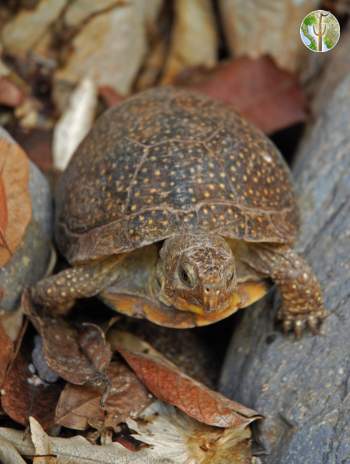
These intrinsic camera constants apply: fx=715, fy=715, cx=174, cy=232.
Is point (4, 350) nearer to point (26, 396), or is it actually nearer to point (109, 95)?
point (26, 396)

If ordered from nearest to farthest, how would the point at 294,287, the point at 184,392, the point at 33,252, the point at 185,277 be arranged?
the point at 185,277, the point at 184,392, the point at 294,287, the point at 33,252

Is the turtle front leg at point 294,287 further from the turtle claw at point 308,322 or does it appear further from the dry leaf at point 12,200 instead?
the dry leaf at point 12,200

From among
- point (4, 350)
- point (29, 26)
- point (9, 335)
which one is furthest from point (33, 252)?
point (29, 26)

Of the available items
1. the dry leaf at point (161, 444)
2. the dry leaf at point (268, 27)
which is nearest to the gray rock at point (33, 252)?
the dry leaf at point (161, 444)

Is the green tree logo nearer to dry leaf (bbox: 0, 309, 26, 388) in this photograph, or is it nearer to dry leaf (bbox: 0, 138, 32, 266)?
dry leaf (bbox: 0, 138, 32, 266)

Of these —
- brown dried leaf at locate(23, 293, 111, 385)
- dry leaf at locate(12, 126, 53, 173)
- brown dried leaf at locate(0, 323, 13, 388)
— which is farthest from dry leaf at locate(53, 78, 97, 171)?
brown dried leaf at locate(0, 323, 13, 388)

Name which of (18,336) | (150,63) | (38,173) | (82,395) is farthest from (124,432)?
(150,63)

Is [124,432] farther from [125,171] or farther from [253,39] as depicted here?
[253,39]
